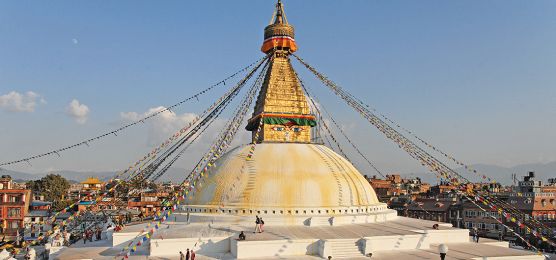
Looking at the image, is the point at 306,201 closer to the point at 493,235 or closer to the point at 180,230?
the point at 180,230

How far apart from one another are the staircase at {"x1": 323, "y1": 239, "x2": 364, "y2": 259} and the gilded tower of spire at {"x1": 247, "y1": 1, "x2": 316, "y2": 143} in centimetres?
578

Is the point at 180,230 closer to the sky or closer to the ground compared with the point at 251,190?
closer to the ground

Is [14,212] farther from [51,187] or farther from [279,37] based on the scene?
[279,37]

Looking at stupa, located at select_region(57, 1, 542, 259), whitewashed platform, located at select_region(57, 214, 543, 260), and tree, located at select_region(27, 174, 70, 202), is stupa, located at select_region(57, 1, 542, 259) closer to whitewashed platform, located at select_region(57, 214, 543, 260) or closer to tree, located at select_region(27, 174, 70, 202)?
whitewashed platform, located at select_region(57, 214, 543, 260)

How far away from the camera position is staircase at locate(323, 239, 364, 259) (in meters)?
12.0

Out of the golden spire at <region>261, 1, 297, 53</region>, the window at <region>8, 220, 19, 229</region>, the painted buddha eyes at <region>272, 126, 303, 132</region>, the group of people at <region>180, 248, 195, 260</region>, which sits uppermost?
the golden spire at <region>261, 1, 297, 53</region>

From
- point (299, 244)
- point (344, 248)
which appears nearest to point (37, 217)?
point (299, 244)

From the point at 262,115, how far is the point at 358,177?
4.24 metres

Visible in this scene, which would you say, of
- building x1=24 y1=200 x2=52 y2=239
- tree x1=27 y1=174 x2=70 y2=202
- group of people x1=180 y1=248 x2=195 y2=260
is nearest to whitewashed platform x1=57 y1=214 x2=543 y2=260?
group of people x1=180 y1=248 x2=195 y2=260

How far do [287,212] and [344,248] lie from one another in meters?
2.52

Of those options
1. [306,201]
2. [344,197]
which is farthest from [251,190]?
[344,197]

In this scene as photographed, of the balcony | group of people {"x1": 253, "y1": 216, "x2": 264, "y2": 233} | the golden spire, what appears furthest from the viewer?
the balcony

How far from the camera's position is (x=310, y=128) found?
1766cm

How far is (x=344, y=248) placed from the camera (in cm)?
1217
